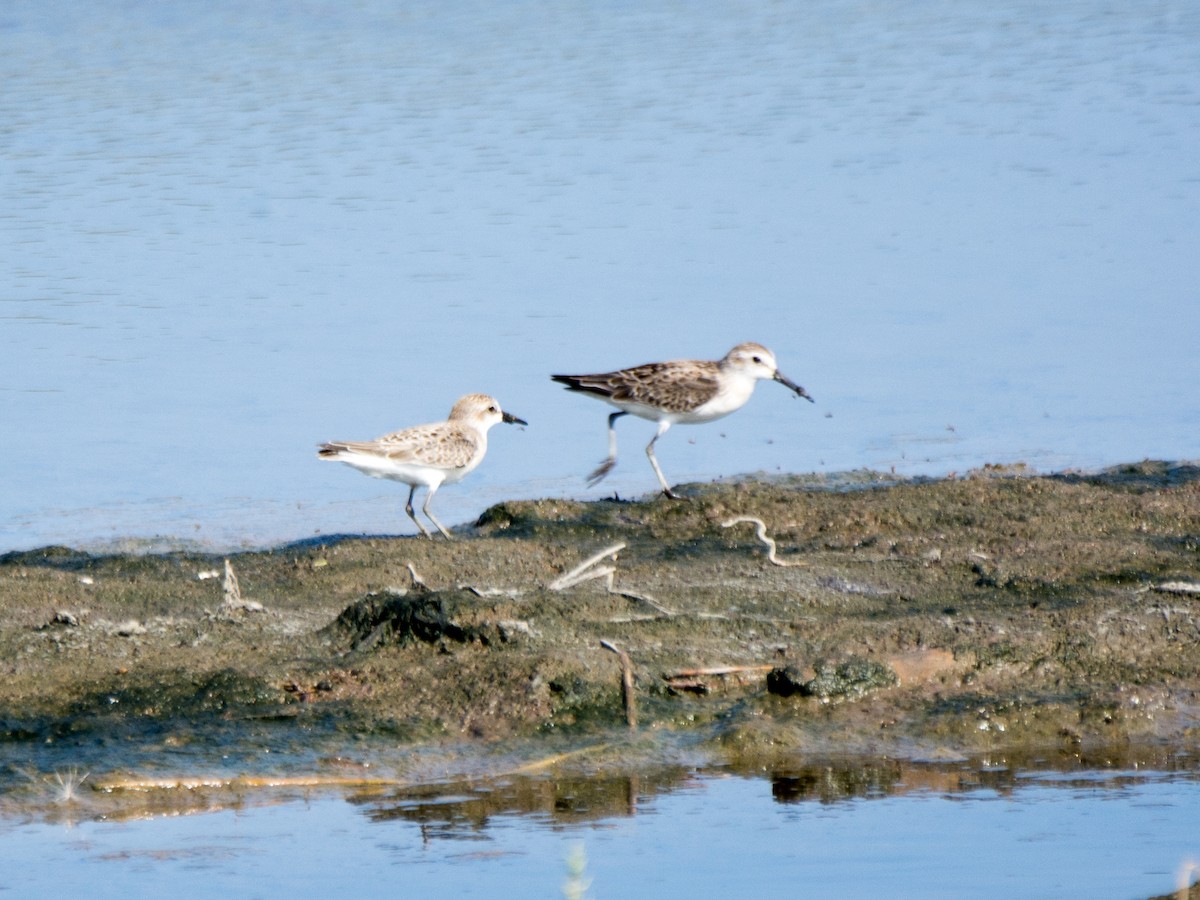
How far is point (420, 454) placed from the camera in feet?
32.8

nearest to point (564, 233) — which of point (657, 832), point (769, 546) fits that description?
point (769, 546)

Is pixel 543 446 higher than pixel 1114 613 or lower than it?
lower

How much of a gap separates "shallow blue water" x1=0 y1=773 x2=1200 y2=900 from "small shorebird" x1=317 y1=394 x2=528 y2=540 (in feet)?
13.3

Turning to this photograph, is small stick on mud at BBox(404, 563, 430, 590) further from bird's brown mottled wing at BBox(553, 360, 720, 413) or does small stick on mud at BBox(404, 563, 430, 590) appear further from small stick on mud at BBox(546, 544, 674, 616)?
bird's brown mottled wing at BBox(553, 360, 720, 413)

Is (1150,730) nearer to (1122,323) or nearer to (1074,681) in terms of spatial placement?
(1074,681)

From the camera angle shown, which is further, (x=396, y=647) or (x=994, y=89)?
(x=994, y=89)

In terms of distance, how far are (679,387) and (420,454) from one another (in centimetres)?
200

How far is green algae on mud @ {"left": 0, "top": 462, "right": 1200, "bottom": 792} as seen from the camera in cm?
636

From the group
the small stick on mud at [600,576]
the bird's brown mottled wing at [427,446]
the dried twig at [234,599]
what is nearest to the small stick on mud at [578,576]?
the small stick on mud at [600,576]

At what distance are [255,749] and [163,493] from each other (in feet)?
17.7

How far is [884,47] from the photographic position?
2644 centimetres

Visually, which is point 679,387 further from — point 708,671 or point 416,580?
point 708,671

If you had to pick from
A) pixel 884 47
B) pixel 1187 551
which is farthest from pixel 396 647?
pixel 884 47

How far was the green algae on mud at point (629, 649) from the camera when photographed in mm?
6359
